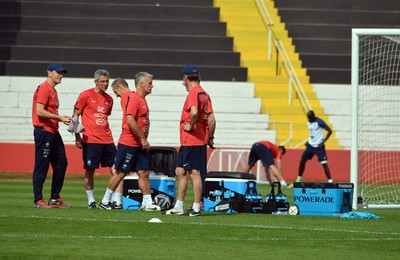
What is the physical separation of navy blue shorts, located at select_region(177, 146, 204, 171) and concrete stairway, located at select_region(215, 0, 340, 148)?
18919mm

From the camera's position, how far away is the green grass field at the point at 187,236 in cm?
1121

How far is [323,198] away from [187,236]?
14.9ft

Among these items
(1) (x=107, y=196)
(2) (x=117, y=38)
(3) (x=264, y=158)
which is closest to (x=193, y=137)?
(1) (x=107, y=196)

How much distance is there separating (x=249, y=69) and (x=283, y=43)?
206 centimetres

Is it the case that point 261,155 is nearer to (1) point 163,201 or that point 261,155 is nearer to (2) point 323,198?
(1) point 163,201

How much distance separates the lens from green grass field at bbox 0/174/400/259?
11.2 m

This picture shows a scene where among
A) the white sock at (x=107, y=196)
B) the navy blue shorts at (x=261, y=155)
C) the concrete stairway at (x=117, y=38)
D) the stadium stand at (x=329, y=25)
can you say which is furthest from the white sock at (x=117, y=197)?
the stadium stand at (x=329, y=25)

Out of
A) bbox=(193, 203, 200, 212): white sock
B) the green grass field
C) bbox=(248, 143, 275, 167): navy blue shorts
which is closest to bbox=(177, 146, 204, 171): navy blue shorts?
bbox=(193, 203, 200, 212): white sock

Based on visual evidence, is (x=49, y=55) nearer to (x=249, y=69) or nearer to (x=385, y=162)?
(x=249, y=69)

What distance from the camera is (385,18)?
134 feet

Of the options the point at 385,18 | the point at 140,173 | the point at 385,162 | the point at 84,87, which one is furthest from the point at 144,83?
the point at 385,18

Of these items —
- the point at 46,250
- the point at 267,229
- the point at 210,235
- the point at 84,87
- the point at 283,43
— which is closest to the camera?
the point at 46,250

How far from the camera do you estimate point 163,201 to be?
17750 millimetres

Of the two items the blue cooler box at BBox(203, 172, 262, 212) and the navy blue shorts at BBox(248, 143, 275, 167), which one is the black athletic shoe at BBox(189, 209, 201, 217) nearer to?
the blue cooler box at BBox(203, 172, 262, 212)
